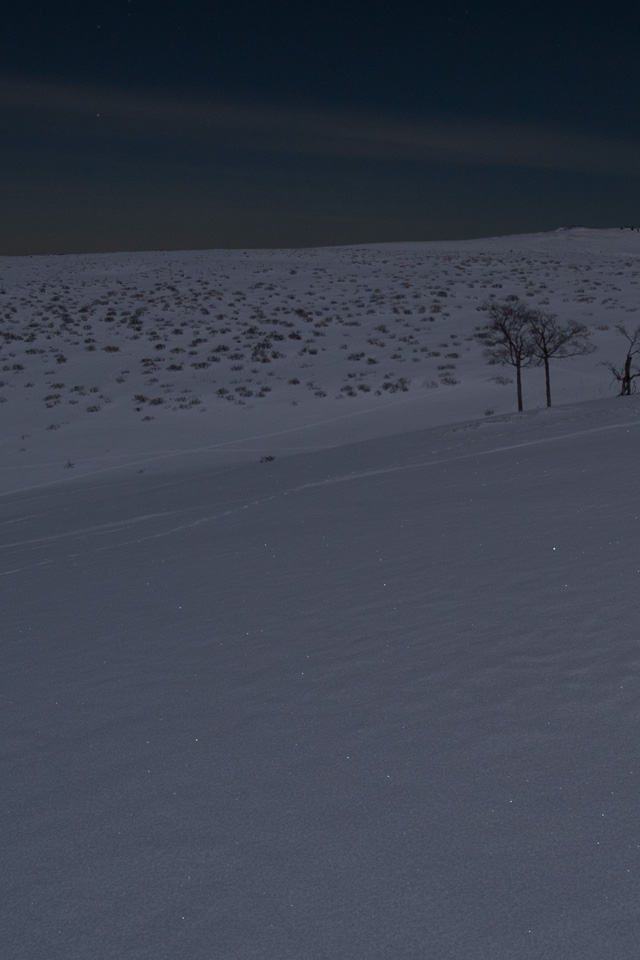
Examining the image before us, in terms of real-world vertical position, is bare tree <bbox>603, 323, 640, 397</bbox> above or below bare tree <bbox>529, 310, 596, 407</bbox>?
below

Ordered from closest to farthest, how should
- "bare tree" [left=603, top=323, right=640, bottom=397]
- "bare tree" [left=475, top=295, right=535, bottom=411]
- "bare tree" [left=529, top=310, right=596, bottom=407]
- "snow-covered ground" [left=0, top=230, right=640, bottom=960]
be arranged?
"snow-covered ground" [left=0, top=230, right=640, bottom=960] < "bare tree" [left=603, top=323, right=640, bottom=397] < "bare tree" [left=529, top=310, right=596, bottom=407] < "bare tree" [left=475, top=295, right=535, bottom=411]

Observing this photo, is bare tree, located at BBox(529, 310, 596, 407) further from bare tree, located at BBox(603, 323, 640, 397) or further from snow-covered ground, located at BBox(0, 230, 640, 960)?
snow-covered ground, located at BBox(0, 230, 640, 960)

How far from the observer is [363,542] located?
19.3 ft

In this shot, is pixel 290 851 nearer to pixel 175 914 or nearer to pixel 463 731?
pixel 175 914

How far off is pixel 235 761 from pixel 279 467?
28.7 feet

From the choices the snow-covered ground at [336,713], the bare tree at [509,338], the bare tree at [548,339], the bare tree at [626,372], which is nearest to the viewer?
the snow-covered ground at [336,713]

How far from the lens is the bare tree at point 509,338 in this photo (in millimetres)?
16531

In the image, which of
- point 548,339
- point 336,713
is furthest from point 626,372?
point 336,713

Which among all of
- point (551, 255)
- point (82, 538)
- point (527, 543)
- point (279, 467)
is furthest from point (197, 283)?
point (527, 543)

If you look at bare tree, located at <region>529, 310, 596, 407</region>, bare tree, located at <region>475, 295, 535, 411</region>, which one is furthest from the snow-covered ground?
bare tree, located at <region>475, 295, 535, 411</region>

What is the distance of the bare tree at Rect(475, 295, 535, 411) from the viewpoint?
1653 cm

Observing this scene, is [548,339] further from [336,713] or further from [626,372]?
[336,713]

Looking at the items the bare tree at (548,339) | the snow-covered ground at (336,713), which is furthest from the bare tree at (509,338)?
the snow-covered ground at (336,713)

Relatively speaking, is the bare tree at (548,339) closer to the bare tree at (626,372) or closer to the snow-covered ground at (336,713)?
the bare tree at (626,372)
